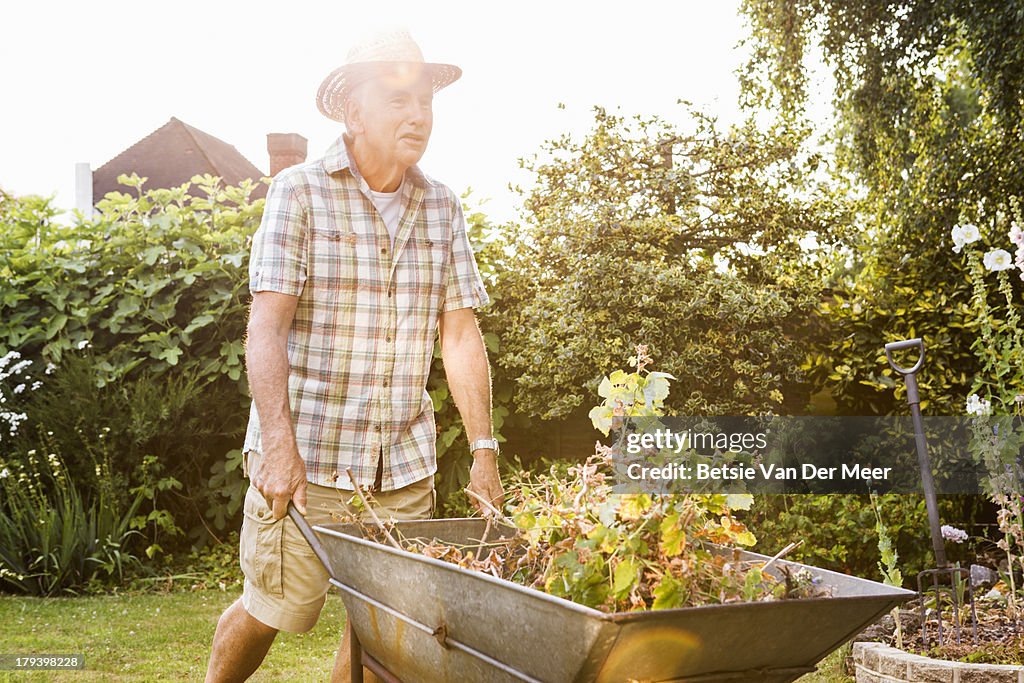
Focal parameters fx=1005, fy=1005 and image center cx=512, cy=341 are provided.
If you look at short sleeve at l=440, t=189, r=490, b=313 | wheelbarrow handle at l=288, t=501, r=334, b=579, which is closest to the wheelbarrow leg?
wheelbarrow handle at l=288, t=501, r=334, b=579

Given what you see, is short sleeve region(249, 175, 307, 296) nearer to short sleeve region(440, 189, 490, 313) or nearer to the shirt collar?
the shirt collar

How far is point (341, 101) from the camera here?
2535 mm

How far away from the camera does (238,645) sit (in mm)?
2312

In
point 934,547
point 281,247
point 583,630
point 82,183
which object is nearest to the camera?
point 583,630

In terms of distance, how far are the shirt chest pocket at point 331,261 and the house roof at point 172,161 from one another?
47.8ft

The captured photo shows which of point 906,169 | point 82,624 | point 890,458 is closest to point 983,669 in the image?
point 890,458

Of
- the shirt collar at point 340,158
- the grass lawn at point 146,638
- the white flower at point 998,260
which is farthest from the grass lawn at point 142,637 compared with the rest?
the white flower at point 998,260

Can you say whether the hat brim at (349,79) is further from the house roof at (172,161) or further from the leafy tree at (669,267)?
the house roof at (172,161)

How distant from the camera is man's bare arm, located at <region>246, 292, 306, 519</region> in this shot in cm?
210

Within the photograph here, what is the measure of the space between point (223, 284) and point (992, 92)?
4.54 meters

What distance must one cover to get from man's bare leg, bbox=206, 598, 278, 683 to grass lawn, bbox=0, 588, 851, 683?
4.71 ft

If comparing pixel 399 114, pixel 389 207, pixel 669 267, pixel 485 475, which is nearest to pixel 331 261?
pixel 389 207

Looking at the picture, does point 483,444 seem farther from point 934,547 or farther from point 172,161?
point 172,161

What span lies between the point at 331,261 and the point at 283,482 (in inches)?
22.1
